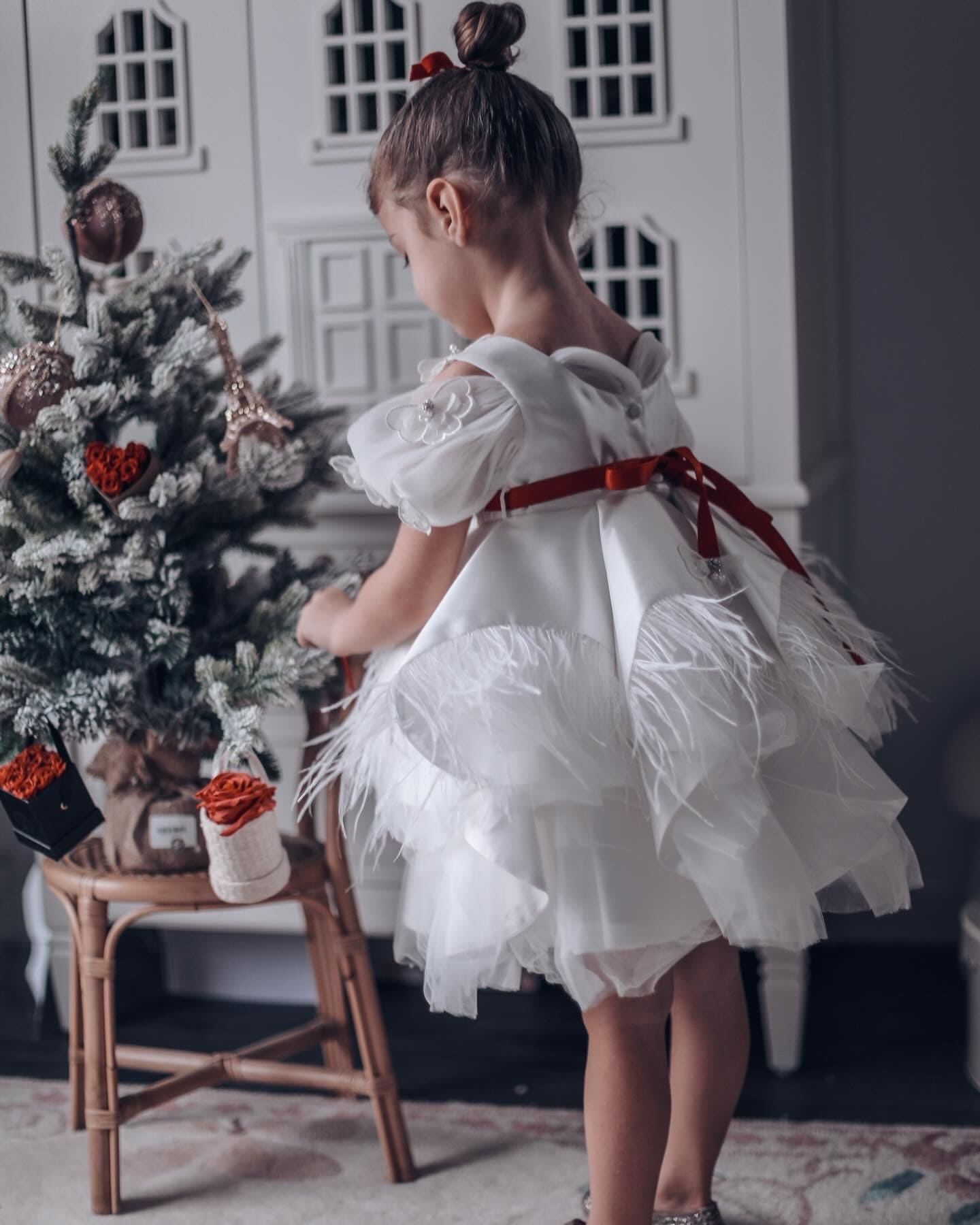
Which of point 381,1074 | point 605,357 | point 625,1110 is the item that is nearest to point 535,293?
point 605,357

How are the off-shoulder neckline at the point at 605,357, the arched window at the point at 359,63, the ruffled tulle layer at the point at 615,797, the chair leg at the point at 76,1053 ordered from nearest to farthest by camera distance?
1. the ruffled tulle layer at the point at 615,797
2. the off-shoulder neckline at the point at 605,357
3. the chair leg at the point at 76,1053
4. the arched window at the point at 359,63

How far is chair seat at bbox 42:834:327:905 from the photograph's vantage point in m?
1.53

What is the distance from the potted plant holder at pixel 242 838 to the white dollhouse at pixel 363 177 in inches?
19.3

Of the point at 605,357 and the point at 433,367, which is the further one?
the point at 433,367

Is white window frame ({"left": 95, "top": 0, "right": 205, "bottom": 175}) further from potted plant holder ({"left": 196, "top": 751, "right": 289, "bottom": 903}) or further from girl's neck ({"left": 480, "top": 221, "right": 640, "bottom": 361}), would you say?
potted plant holder ({"left": 196, "top": 751, "right": 289, "bottom": 903})

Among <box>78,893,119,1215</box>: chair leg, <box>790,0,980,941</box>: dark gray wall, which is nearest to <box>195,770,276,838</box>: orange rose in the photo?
<box>78,893,119,1215</box>: chair leg

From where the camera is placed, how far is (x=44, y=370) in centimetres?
145

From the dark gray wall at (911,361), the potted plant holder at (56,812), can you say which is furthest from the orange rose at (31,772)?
the dark gray wall at (911,361)

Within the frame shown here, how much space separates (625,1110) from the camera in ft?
4.09

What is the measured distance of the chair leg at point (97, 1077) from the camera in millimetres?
1531

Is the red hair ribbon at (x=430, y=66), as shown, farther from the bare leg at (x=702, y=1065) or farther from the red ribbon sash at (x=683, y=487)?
the bare leg at (x=702, y=1065)

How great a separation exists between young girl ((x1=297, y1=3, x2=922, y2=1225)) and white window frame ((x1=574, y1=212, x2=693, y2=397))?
0.43m

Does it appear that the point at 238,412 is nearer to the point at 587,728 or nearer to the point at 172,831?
the point at 172,831

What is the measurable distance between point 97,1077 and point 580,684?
0.76 meters
